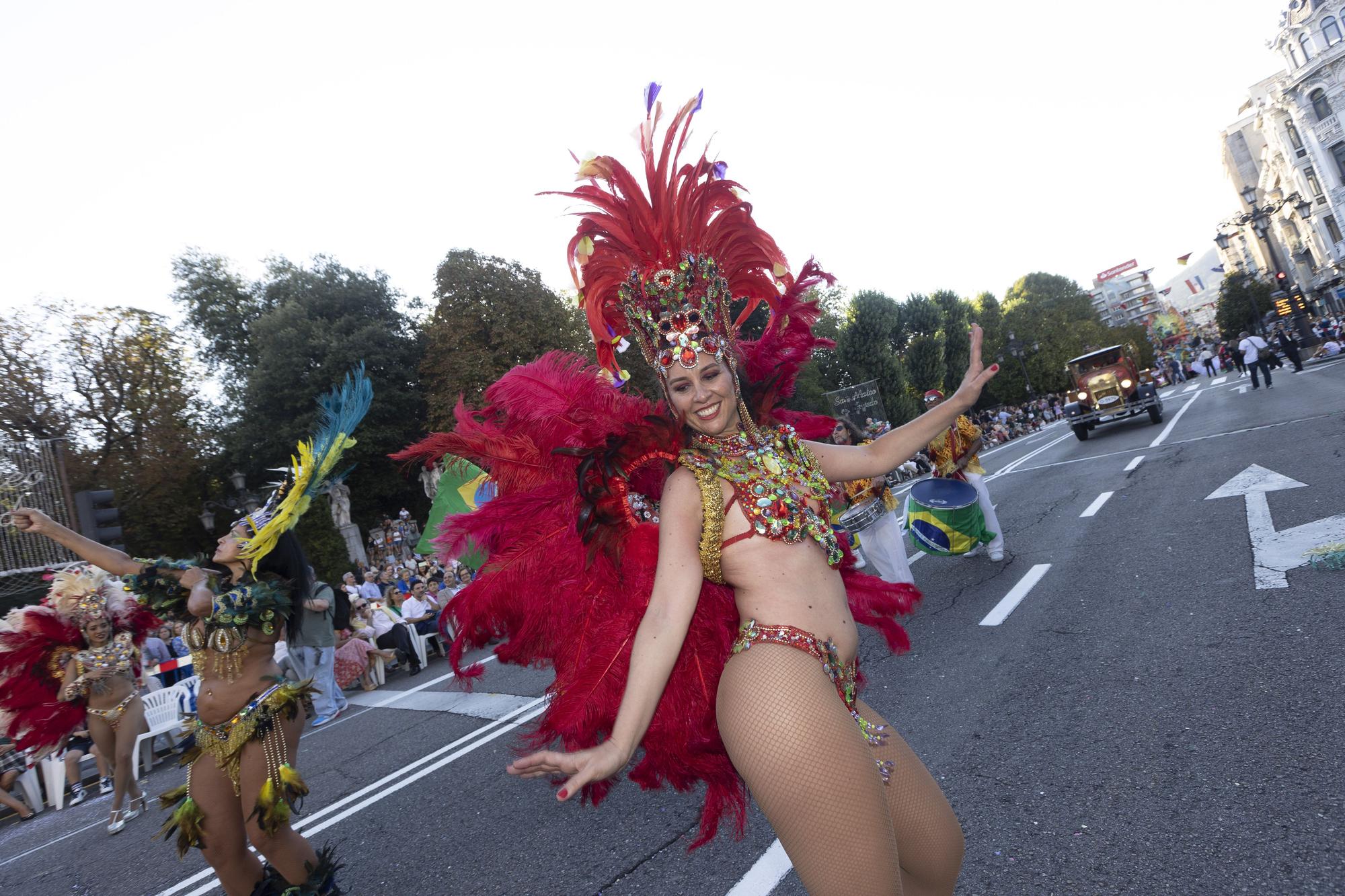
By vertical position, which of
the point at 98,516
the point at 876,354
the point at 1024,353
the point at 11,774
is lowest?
the point at 11,774

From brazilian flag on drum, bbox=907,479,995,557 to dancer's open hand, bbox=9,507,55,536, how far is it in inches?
274

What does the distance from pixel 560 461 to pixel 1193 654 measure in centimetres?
385

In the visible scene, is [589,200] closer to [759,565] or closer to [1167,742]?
[759,565]

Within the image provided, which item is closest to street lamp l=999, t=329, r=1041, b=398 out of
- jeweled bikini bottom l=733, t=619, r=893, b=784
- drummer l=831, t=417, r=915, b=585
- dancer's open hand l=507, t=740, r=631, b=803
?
drummer l=831, t=417, r=915, b=585

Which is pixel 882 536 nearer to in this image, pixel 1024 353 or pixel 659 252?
pixel 659 252

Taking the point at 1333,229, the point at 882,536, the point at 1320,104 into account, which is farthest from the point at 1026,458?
the point at 1333,229

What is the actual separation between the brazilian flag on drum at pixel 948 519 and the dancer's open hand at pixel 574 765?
6516 millimetres

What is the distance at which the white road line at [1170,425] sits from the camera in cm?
1508

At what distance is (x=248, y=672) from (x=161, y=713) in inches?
264

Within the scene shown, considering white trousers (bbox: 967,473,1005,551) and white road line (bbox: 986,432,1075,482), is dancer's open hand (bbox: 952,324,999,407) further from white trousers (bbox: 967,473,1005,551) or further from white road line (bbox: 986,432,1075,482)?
white road line (bbox: 986,432,1075,482)

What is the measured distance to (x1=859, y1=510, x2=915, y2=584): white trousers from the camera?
704 cm

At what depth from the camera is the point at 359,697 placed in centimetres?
967

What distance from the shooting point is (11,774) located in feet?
25.3

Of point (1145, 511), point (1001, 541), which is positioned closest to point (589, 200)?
point (1001, 541)
